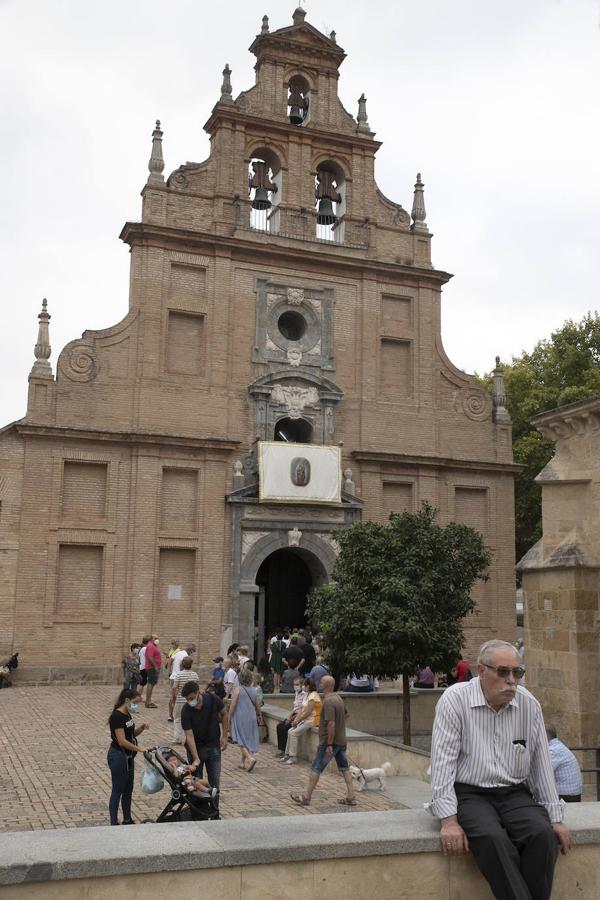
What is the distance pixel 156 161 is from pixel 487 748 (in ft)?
87.2

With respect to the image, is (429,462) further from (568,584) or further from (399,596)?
(568,584)

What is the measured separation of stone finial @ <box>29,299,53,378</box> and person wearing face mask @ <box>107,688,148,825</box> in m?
17.6

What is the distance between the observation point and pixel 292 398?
92.2 ft

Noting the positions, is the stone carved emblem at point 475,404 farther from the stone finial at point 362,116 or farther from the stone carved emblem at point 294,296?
the stone finial at point 362,116

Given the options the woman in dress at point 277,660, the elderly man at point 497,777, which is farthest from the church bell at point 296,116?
the elderly man at point 497,777

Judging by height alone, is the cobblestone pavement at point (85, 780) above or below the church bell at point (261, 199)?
below

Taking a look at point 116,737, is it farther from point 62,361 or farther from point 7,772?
point 62,361

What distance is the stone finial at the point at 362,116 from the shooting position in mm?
31031

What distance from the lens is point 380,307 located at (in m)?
30.0

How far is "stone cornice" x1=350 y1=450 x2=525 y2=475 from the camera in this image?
93.4ft

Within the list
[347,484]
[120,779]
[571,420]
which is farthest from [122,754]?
[347,484]

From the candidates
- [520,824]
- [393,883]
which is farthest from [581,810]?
[393,883]

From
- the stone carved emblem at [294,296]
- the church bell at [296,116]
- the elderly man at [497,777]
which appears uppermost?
the church bell at [296,116]

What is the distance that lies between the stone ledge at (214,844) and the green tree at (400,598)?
502 inches
